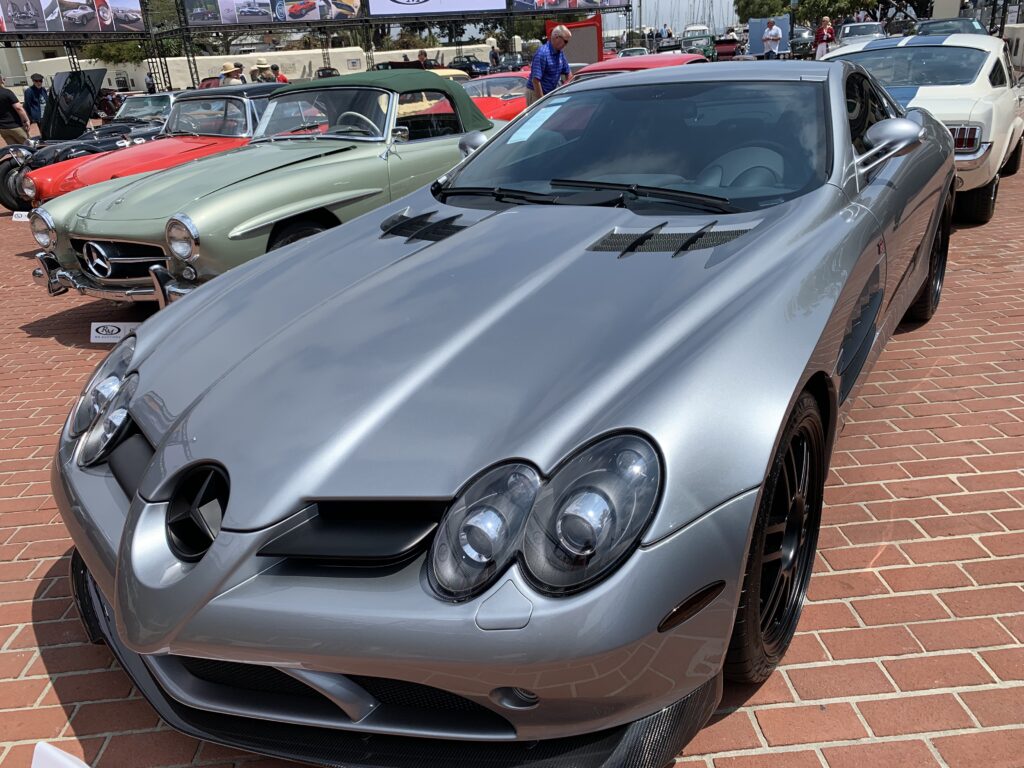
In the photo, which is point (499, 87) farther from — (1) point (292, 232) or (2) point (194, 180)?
(1) point (292, 232)

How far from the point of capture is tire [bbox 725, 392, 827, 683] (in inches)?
68.7

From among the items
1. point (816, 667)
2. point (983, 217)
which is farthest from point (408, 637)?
point (983, 217)

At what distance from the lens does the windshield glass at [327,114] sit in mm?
6188

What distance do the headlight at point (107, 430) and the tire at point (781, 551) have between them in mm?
1626

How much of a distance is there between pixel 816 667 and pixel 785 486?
574mm

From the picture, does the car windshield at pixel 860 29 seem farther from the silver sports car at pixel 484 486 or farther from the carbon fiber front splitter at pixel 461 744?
the carbon fiber front splitter at pixel 461 744

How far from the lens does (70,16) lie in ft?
104

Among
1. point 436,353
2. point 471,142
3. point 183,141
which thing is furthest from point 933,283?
point 183,141

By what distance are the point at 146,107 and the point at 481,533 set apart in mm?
14219

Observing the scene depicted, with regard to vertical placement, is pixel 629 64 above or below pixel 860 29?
above

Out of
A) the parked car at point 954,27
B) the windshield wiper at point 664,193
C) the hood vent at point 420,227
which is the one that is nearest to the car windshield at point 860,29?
the parked car at point 954,27

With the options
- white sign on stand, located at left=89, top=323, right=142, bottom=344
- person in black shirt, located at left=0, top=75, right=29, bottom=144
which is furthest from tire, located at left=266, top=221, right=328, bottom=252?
person in black shirt, located at left=0, top=75, right=29, bottom=144

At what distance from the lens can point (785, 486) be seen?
76.3 inches

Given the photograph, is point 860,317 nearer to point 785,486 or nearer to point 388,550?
point 785,486
